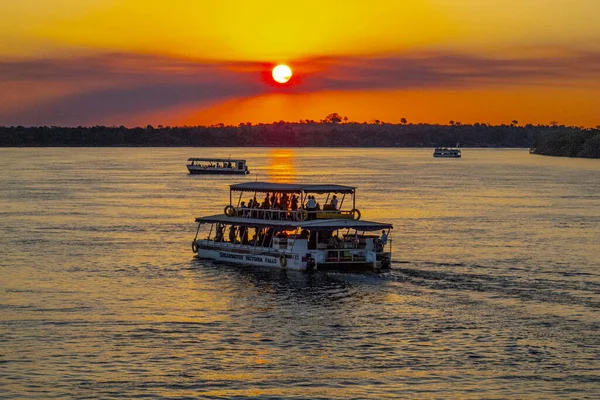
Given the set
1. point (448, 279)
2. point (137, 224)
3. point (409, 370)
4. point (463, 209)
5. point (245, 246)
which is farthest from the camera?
point (463, 209)

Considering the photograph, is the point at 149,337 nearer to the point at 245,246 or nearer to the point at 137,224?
the point at 245,246

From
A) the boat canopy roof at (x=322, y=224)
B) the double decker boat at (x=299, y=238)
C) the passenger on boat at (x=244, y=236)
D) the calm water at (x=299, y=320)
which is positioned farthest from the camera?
the passenger on boat at (x=244, y=236)

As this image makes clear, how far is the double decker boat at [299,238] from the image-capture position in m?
56.8

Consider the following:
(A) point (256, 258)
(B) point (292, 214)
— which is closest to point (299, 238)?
(B) point (292, 214)

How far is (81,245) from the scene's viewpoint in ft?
239

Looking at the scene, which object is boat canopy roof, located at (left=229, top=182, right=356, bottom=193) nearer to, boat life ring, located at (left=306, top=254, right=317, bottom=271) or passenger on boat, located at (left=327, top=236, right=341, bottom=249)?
passenger on boat, located at (left=327, top=236, right=341, bottom=249)

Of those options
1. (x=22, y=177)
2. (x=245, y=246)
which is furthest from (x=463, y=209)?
(x=22, y=177)

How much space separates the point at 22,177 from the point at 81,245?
387 feet

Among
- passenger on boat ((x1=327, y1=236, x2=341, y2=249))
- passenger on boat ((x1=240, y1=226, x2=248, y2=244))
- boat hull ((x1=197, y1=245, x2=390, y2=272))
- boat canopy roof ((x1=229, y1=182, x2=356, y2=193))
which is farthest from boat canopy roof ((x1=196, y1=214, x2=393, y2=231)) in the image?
boat canopy roof ((x1=229, y1=182, x2=356, y2=193))

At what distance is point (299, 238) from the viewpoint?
5750 centimetres

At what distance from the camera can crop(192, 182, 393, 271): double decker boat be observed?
186 feet

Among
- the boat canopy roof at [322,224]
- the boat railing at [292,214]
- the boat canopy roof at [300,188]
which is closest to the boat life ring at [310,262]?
the boat canopy roof at [322,224]

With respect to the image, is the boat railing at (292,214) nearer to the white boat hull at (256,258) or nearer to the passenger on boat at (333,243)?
the passenger on boat at (333,243)

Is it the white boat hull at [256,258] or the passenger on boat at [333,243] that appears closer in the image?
the white boat hull at [256,258]
